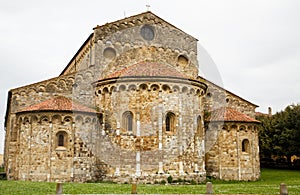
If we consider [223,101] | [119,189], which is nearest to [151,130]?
[119,189]

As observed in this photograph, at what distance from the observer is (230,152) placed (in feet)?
85.7

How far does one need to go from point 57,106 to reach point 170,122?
6.93m

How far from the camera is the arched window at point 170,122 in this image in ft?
71.6

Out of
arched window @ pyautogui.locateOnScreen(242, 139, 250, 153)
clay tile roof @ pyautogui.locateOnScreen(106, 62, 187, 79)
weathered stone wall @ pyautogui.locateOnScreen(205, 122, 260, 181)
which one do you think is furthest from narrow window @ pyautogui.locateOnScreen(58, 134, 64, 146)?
arched window @ pyautogui.locateOnScreen(242, 139, 250, 153)

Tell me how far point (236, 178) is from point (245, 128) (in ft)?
12.1

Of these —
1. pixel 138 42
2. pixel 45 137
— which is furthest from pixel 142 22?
pixel 45 137

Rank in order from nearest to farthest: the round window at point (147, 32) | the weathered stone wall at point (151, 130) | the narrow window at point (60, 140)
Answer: the weathered stone wall at point (151, 130) → the narrow window at point (60, 140) → the round window at point (147, 32)

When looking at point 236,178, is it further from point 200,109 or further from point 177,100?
point 177,100

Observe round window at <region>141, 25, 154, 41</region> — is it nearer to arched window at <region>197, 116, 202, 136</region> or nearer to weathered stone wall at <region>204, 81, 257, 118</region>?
weathered stone wall at <region>204, 81, 257, 118</region>

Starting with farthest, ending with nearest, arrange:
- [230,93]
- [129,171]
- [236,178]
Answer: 1. [230,93]
2. [236,178]
3. [129,171]

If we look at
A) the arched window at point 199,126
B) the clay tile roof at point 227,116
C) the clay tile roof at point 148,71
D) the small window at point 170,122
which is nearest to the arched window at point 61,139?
the clay tile roof at point 148,71

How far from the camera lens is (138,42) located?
1016 inches

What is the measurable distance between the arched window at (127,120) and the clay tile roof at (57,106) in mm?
2079

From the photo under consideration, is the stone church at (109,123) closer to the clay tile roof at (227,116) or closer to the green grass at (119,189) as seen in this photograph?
the green grass at (119,189)
